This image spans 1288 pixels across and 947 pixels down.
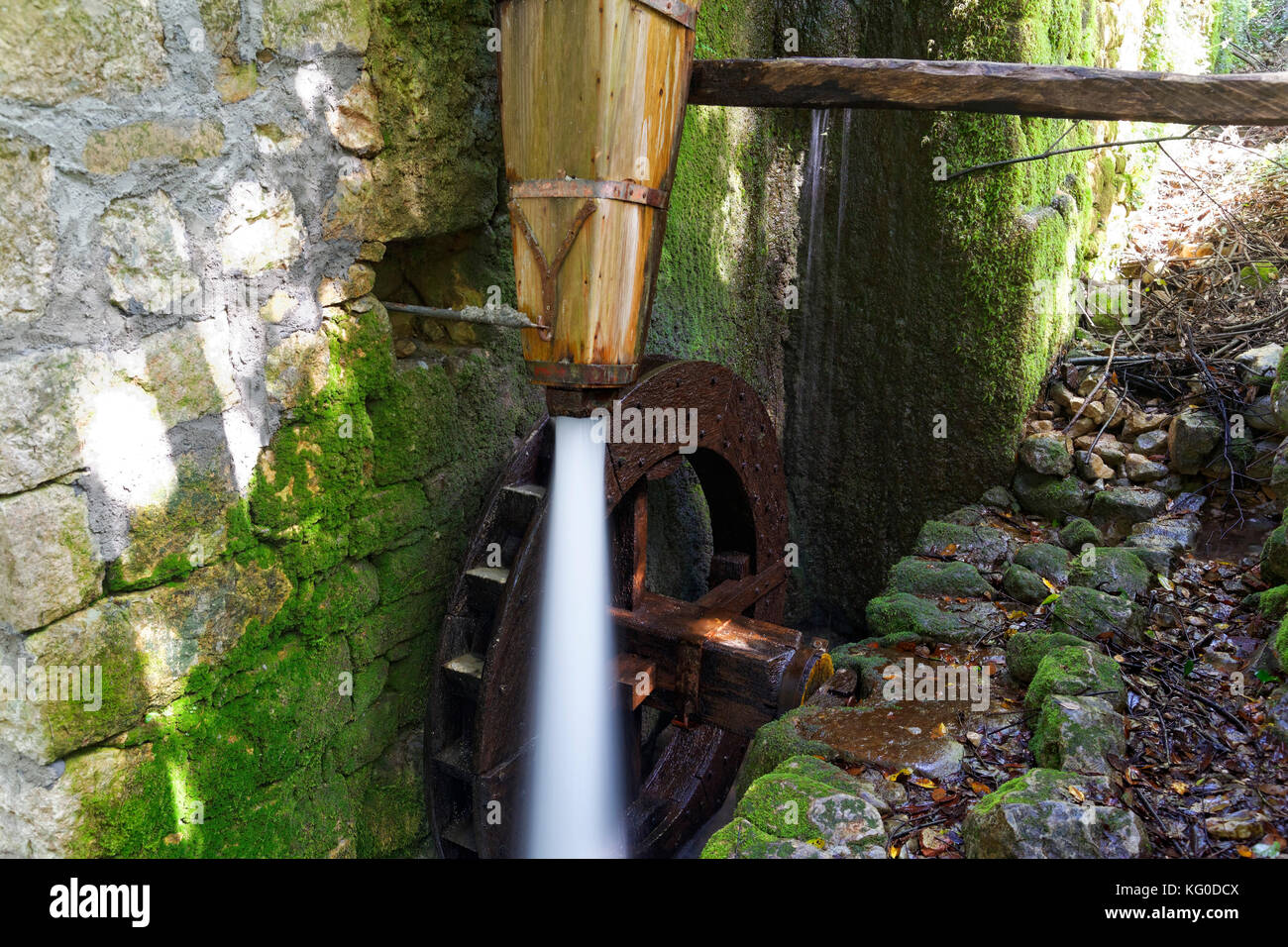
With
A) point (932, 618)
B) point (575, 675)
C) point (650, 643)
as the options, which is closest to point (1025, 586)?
point (932, 618)

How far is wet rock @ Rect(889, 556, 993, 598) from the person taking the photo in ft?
11.6

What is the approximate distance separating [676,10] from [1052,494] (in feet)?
8.83

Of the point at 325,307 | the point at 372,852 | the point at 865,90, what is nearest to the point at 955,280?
the point at 865,90

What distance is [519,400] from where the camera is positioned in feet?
9.98

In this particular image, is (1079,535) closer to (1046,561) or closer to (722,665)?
(1046,561)

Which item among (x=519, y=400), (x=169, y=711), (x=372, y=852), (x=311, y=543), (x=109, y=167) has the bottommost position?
(x=372, y=852)

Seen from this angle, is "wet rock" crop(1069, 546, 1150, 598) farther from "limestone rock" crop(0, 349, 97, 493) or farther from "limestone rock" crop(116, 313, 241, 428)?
"limestone rock" crop(0, 349, 97, 493)

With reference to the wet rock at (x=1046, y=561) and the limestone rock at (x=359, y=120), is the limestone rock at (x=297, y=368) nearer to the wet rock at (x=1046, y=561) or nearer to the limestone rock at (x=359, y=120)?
the limestone rock at (x=359, y=120)

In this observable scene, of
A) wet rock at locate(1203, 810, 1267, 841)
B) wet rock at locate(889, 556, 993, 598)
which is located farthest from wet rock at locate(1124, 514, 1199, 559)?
wet rock at locate(1203, 810, 1267, 841)

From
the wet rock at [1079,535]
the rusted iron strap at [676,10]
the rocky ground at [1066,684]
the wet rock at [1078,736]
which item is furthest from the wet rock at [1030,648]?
the rusted iron strap at [676,10]

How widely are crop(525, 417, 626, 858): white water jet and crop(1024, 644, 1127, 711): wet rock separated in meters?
1.24

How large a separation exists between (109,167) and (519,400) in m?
1.42

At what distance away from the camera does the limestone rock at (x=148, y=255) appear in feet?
6.04

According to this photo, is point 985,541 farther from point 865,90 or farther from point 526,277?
point 526,277
